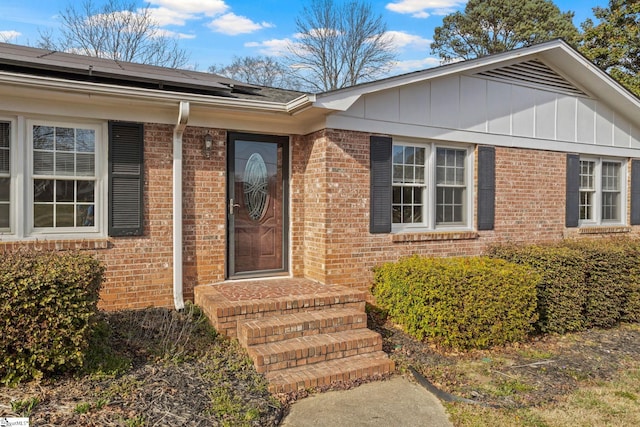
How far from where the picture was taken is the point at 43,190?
5246 mm

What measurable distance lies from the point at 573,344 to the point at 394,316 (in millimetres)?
2368

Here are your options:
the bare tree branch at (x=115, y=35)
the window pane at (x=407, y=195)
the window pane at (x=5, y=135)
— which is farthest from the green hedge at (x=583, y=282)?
the bare tree branch at (x=115, y=35)

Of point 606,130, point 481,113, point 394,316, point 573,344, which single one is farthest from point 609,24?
point 394,316

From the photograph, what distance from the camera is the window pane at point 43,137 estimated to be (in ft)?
17.0

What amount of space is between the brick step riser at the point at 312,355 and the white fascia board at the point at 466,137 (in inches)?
117

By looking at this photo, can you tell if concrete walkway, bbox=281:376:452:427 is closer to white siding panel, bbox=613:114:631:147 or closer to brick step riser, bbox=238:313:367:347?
brick step riser, bbox=238:313:367:347

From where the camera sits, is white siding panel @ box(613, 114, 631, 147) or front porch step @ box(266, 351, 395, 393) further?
white siding panel @ box(613, 114, 631, 147)

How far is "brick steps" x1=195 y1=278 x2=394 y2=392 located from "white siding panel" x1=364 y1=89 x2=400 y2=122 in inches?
103

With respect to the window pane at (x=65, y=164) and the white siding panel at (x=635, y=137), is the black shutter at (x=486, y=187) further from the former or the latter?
the window pane at (x=65, y=164)

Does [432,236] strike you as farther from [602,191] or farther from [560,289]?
[602,191]

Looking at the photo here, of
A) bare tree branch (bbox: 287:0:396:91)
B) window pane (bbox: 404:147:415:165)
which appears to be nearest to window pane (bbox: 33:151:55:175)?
window pane (bbox: 404:147:415:165)

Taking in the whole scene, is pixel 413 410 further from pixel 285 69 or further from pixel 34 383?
pixel 285 69

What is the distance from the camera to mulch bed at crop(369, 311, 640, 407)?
4.18 metres

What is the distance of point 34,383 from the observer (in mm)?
3568
